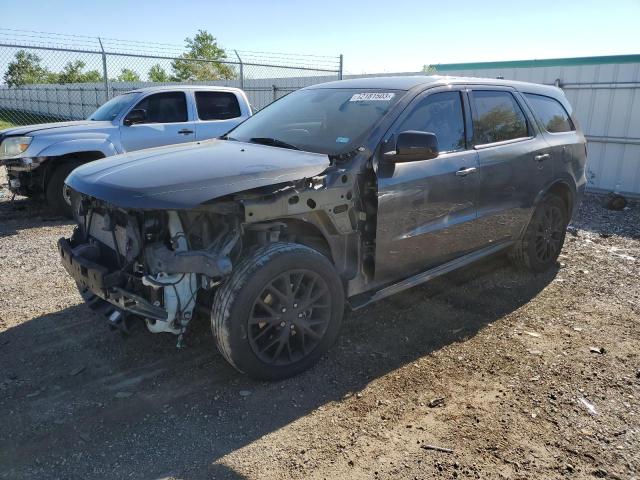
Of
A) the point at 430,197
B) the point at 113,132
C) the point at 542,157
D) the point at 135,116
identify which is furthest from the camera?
the point at 135,116

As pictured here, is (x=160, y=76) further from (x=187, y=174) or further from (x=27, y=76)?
(x=187, y=174)

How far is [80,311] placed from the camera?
4.29 meters

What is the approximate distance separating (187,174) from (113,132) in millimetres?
5313

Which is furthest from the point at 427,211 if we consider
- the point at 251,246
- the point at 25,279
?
the point at 25,279

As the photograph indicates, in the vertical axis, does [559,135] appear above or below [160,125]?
above

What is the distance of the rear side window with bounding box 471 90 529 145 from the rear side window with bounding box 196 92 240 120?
5238 mm

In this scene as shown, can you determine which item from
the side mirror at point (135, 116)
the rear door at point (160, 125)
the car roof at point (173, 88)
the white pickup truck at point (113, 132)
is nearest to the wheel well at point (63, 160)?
the white pickup truck at point (113, 132)

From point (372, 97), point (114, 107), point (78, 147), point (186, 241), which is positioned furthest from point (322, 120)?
point (114, 107)

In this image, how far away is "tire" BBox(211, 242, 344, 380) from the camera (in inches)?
117

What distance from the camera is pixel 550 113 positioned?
5246 mm

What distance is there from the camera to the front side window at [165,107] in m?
8.05

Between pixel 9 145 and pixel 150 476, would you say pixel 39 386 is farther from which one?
pixel 9 145

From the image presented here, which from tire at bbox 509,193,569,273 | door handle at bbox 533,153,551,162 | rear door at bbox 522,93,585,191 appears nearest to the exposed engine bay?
door handle at bbox 533,153,551,162

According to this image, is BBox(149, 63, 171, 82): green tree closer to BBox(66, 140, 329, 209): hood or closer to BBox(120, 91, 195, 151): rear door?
BBox(120, 91, 195, 151): rear door
